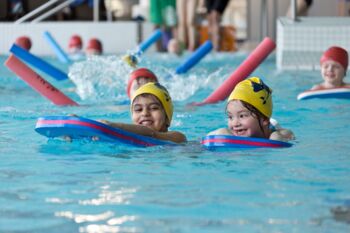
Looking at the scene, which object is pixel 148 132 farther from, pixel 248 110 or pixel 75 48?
pixel 75 48

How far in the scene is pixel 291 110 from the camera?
24.3 ft

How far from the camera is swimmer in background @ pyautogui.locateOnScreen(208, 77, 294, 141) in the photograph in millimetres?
5152

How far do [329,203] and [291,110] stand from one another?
3688mm

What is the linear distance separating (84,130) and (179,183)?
2.92 feet

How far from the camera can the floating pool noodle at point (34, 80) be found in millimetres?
7270

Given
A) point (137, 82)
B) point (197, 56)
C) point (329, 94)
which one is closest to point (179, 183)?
point (137, 82)

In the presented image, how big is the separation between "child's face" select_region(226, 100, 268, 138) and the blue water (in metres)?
0.16

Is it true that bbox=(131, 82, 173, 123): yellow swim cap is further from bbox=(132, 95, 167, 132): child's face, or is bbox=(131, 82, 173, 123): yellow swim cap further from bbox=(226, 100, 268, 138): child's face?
bbox=(226, 100, 268, 138): child's face

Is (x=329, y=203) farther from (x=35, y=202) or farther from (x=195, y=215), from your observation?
(x=35, y=202)

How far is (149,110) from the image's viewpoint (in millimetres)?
5359

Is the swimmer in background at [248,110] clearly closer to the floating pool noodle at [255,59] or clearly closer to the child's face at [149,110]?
the child's face at [149,110]

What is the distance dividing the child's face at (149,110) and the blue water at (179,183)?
23 centimetres

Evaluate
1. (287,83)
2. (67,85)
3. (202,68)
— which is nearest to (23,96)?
(67,85)

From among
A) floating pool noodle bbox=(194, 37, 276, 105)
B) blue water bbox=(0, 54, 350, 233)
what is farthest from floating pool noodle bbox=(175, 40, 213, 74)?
→ blue water bbox=(0, 54, 350, 233)
